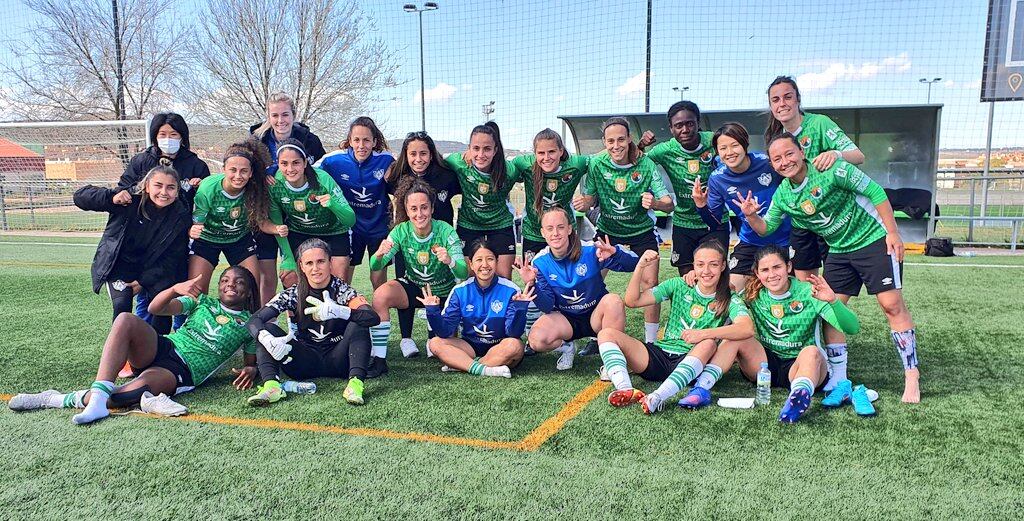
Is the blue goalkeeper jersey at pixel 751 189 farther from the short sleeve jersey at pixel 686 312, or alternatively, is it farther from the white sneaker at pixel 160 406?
the white sneaker at pixel 160 406

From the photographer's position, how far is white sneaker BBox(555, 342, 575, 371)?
15.0ft

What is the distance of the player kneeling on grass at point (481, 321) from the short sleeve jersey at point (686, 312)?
0.87 meters

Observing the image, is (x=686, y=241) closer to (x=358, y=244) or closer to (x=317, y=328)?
(x=358, y=244)

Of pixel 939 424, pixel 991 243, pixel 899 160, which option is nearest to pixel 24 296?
pixel 939 424

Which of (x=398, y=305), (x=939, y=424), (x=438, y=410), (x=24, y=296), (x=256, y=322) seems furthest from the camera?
(x=24, y=296)

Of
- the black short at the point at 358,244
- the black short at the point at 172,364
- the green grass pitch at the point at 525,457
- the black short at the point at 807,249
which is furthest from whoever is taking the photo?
the black short at the point at 358,244

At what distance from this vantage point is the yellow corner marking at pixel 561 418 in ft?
10.5

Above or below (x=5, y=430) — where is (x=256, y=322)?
above

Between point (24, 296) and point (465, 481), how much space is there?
7.09 metres

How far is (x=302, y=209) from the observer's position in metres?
5.04

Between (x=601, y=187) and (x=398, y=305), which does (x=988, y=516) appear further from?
(x=398, y=305)

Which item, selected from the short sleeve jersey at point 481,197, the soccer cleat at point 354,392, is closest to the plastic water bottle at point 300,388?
the soccer cleat at point 354,392

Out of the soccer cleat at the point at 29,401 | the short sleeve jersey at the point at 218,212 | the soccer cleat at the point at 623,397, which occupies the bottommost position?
the soccer cleat at the point at 29,401

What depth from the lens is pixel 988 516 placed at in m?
2.40
